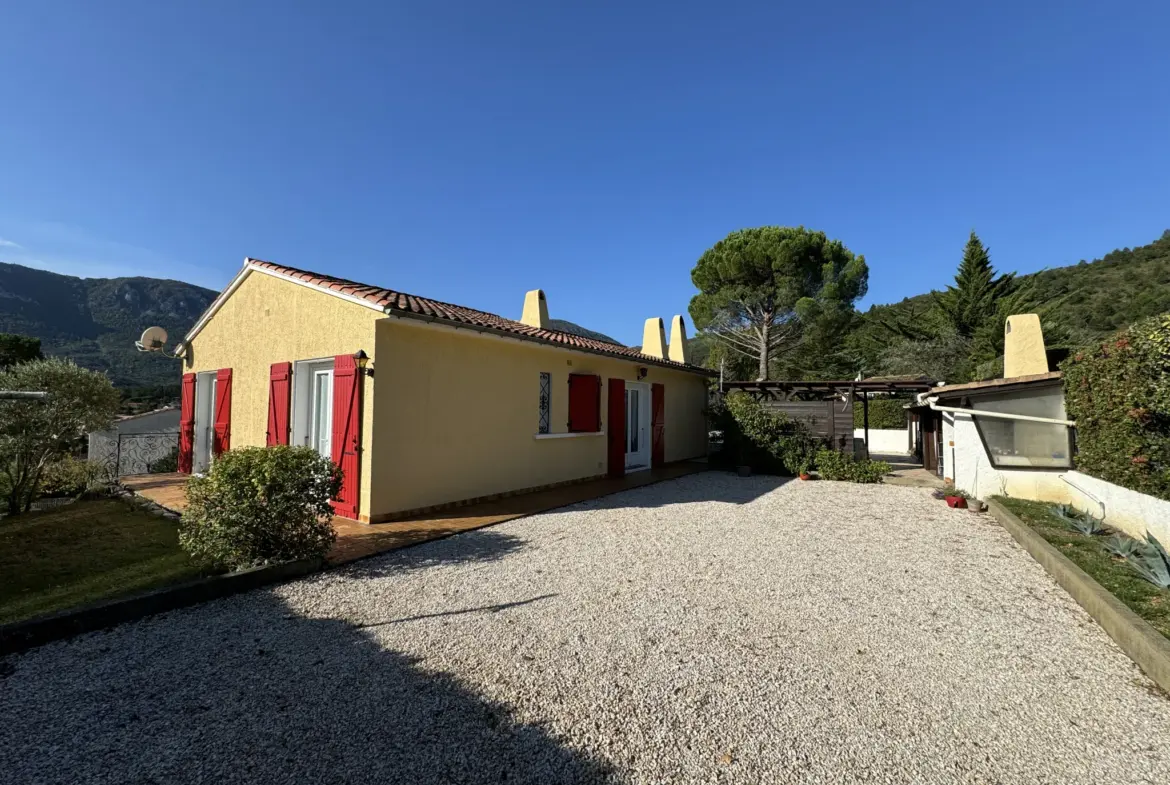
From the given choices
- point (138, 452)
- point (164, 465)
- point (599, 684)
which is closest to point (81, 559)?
point (599, 684)

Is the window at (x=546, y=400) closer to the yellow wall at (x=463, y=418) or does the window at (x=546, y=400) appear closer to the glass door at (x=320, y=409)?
the yellow wall at (x=463, y=418)

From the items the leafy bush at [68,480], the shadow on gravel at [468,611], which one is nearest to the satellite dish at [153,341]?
the leafy bush at [68,480]

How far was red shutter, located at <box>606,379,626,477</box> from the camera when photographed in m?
11.9

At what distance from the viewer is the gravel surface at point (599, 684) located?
236 centimetres

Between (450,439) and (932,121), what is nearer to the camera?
(450,439)

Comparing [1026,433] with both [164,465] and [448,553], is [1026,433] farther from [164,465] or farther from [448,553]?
[164,465]

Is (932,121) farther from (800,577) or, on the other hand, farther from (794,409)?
(800,577)

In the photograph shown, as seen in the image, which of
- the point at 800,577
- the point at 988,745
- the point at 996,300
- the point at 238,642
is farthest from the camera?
the point at 996,300

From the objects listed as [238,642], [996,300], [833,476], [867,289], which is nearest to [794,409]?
[833,476]

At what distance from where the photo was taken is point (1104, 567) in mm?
4961

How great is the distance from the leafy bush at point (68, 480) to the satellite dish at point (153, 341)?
126 inches

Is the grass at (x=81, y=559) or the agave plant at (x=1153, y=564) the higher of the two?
the agave plant at (x=1153, y=564)

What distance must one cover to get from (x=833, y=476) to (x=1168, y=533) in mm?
6800

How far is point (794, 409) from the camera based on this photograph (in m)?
13.2
